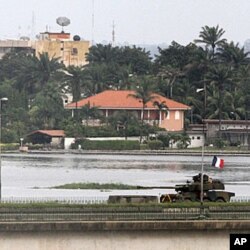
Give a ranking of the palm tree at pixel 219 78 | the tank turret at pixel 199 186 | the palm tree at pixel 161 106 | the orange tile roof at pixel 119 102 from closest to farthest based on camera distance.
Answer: the tank turret at pixel 199 186, the palm tree at pixel 161 106, the orange tile roof at pixel 119 102, the palm tree at pixel 219 78

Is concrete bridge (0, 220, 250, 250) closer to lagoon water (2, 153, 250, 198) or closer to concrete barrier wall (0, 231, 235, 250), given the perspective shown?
concrete barrier wall (0, 231, 235, 250)

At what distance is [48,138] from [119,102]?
10.9 meters

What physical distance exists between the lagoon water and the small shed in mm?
6419

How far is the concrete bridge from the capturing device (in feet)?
164

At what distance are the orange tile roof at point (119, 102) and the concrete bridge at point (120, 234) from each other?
125 meters

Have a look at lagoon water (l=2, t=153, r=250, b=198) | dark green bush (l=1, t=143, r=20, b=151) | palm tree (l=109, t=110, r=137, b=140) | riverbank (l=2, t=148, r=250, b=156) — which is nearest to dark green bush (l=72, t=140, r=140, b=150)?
riverbank (l=2, t=148, r=250, b=156)

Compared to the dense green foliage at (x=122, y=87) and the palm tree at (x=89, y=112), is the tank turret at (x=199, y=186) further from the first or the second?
the palm tree at (x=89, y=112)

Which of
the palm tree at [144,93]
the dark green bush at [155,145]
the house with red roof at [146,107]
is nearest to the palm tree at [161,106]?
the house with red roof at [146,107]

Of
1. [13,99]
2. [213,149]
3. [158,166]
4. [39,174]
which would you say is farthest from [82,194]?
[13,99]

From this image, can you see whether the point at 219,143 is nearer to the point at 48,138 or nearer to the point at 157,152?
the point at 157,152

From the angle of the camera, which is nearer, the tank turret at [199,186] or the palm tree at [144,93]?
the tank turret at [199,186]

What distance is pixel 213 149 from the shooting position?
544 ft

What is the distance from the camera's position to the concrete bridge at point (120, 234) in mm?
50062

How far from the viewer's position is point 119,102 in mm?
177250
